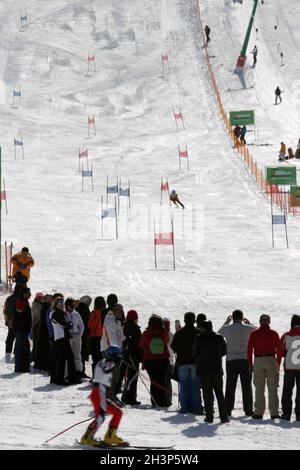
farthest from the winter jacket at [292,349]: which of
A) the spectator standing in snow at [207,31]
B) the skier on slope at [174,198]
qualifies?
the spectator standing in snow at [207,31]

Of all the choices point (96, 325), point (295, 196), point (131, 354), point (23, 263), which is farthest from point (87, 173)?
point (131, 354)

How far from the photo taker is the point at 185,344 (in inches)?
531

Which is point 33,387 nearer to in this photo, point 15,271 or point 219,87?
point 15,271

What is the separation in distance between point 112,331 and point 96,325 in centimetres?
100

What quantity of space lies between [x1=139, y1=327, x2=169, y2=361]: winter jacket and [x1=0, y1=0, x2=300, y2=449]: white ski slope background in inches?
27.1

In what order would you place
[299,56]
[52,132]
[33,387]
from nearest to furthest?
[33,387] < [52,132] < [299,56]

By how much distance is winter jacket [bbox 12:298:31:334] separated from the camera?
15500mm

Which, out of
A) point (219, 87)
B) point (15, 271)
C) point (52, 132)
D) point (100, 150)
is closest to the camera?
point (15, 271)

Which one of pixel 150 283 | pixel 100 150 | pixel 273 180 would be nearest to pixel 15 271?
pixel 150 283

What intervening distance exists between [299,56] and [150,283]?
3627 cm

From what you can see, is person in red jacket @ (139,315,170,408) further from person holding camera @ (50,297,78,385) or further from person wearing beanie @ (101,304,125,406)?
person holding camera @ (50,297,78,385)

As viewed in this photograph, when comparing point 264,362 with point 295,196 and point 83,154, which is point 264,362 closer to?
point 295,196

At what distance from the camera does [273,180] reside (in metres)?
35.4

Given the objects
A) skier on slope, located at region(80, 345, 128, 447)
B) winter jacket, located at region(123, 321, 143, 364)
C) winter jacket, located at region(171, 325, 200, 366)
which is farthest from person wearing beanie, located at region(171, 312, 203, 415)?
skier on slope, located at region(80, 345, 128, 447)
